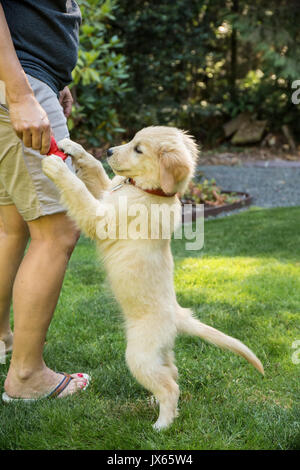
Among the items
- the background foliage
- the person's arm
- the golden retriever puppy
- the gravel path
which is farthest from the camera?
the background foliage

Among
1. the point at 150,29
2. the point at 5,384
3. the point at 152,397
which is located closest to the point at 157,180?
the point at 152,397

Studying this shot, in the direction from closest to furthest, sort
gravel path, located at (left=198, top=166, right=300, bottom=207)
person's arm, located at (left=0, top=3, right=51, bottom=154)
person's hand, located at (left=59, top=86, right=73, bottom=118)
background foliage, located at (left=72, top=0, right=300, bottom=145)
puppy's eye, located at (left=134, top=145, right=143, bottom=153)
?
person's arm, located at (left=0, top=3, right=51, bottom=154) < puppy's eye, located at (left=134, top=145, right=143, bottom=153) < person's hand, located at (left=59, top=86, right=73, bottom=118) < gravel path, located at (left=198, top=166, right=300, bottom=207) < background foliage, located at (left=72, top=0, right=300, bottom=145)

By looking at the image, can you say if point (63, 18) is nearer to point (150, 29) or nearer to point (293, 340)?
point (293, 340)

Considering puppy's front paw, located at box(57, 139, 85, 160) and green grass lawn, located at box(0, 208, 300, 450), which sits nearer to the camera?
green grass lawn, located at box(0, 208, 300, 450)

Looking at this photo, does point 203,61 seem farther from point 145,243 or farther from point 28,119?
point 28,119

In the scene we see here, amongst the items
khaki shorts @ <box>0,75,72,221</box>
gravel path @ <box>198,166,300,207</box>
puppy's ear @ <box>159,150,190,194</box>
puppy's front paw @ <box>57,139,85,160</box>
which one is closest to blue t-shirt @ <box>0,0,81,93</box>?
khaki shorts @ <box>0,75,72,221</box>

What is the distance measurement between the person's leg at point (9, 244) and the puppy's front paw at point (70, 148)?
1.25 feet

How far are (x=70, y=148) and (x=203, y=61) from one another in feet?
38.5

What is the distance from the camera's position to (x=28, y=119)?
199 cm

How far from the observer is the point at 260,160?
43.4ft

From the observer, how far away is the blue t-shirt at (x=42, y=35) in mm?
2172

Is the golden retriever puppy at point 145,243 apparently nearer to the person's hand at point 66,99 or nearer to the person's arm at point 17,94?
the person's arm at point 17,94

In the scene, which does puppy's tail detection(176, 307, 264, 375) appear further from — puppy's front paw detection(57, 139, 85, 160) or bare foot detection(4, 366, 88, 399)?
puppy's front paw detection(57, 139, 85, 160)

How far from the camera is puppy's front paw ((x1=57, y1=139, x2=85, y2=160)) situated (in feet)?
7.82
